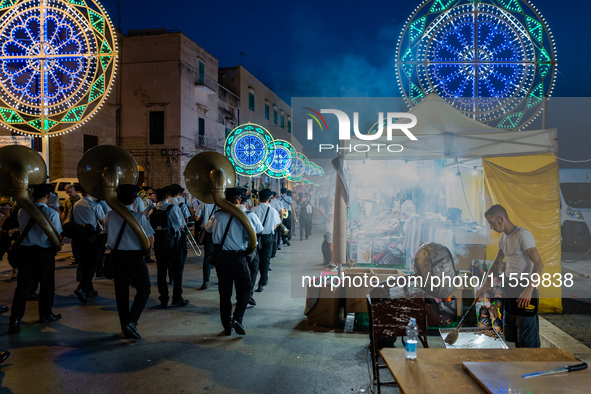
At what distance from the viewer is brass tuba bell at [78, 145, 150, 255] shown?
16.6 ft

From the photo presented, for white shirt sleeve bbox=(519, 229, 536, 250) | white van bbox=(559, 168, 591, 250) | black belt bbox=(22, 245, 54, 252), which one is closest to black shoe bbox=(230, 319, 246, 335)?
black belt bbox=(22, 245, 54, 252)

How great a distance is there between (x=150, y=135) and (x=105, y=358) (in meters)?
22.9

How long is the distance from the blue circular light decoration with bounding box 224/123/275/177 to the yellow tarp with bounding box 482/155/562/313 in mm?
7900

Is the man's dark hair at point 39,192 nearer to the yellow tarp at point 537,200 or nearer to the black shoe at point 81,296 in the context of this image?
the black shoe at point 81,296

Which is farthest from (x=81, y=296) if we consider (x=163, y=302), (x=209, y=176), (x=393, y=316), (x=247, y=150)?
(x=247, y=150)

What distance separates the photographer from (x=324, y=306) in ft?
18.6

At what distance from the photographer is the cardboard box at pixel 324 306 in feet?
18.6

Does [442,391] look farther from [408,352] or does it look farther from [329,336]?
[329,336]

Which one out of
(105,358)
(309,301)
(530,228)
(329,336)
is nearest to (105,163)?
(105,358)

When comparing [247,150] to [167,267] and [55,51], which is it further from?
[167,267]

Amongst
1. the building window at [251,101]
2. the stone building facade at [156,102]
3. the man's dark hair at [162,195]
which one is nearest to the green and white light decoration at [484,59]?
the man's dark hair at [162,195]

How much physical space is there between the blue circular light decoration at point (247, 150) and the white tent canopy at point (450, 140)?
607cm

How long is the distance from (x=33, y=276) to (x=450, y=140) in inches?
254

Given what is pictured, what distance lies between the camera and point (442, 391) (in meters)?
2.22
